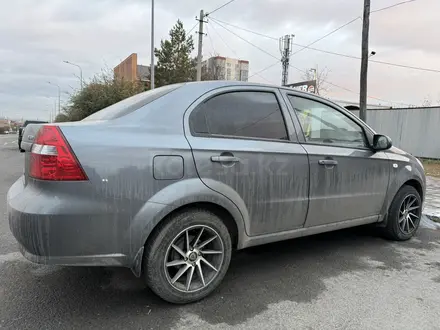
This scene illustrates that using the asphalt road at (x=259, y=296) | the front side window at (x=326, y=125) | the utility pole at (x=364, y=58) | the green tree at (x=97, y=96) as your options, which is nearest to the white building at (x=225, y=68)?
the green tree at (x=97, y=96)

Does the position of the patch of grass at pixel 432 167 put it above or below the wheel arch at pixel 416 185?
below

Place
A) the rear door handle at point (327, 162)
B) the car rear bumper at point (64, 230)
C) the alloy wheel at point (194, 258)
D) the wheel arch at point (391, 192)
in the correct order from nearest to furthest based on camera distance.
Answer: the car rear bumper at point (64, 230), the alloy wheel at point (194, 258), the rear door handle at point (327, 162), the wheel arch at point (391, 192)

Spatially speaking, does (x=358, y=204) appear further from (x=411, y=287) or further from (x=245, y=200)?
(x=245, y=200)

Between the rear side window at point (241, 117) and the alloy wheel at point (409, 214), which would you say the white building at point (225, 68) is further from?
the rear side window at point (241, 117)

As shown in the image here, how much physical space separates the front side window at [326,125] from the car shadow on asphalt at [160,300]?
4.06 feet

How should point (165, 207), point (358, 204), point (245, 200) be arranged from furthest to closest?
point (358, 204) < point (245, 200) < point (165, 207)

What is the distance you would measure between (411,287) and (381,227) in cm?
132

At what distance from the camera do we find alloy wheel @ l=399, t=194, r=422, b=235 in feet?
14.9

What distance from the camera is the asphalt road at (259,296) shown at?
2637mm

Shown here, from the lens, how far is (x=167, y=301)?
280cm

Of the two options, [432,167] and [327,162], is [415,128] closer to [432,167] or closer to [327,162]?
[432,167]

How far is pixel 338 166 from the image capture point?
12.0 feet

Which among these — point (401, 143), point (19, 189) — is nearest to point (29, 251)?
point (19, 189)

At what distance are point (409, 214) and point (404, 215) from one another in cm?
13
